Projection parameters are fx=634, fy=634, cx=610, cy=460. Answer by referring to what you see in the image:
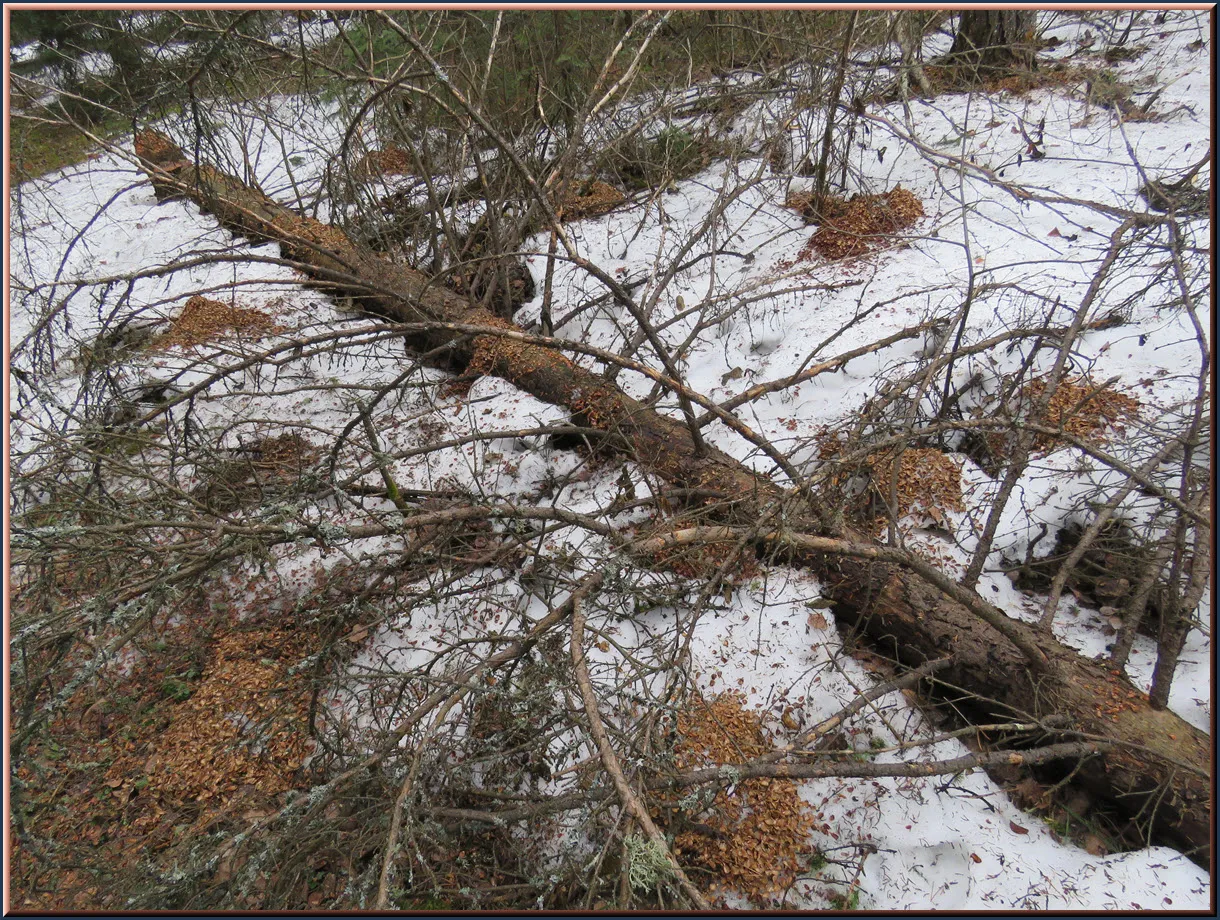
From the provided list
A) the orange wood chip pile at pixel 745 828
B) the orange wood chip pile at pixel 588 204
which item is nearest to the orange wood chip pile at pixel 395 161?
the orange wood chip pile at pixel 588 204

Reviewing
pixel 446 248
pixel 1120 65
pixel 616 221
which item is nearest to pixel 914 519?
pixel 616 221

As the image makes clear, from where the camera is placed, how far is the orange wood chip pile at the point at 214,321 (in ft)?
14.7

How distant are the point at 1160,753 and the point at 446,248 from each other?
5172 millimetres

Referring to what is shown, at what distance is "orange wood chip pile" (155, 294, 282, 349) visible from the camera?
447 cm

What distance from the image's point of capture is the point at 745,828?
237 centimetres

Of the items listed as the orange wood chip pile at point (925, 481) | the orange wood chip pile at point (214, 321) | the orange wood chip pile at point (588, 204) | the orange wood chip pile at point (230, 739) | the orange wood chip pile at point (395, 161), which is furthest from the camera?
the orange wood chip pile at point (395, 161)

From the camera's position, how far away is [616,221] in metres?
5.48

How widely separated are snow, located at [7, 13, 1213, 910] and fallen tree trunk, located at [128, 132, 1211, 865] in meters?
0.15

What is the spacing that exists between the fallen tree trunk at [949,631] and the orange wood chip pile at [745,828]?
2.44 feet

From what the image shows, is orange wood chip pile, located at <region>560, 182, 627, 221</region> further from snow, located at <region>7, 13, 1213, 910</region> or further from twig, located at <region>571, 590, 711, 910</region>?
twig, located at <region>571, 590, 711, 910</region>

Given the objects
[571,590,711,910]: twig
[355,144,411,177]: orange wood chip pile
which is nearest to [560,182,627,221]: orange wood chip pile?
[355,144,411,177]: orange wood chip pile

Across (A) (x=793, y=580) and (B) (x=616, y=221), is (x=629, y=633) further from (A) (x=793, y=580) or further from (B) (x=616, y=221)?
(B) (x=616, y=221)

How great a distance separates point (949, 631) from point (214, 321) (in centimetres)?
507

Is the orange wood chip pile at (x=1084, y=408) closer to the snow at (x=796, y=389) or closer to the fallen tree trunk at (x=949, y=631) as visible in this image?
the snow at (x=796, y=389)
